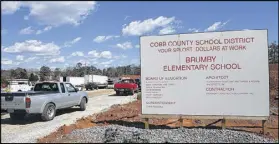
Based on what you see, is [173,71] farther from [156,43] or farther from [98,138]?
[98,138]

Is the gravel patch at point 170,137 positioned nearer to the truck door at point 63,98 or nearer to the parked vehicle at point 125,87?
the truck door at point 63,98

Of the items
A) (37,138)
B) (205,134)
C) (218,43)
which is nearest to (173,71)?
(218,43)

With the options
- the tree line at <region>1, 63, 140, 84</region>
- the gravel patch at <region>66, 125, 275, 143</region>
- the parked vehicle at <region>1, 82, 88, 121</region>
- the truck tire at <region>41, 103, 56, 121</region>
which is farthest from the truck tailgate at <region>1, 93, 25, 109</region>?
the tree line at <region>1, 63, 140, 84</region>

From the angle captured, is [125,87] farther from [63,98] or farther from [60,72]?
[60,72]

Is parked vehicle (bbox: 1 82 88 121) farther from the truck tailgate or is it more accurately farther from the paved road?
the paved road

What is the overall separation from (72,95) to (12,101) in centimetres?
439

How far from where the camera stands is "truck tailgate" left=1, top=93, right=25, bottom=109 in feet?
41.4

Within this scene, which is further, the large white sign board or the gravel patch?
the large white sign board

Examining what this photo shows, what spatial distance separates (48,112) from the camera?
14.1 m

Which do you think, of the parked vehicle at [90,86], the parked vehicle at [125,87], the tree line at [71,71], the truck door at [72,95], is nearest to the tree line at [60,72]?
the tree line at [71,71]

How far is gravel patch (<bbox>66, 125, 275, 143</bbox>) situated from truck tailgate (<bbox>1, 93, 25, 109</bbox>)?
4.01m

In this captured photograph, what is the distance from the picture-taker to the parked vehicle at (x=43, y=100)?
12703mm

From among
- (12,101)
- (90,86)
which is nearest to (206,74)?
(12,101)

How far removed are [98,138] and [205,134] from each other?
2.94 metres
